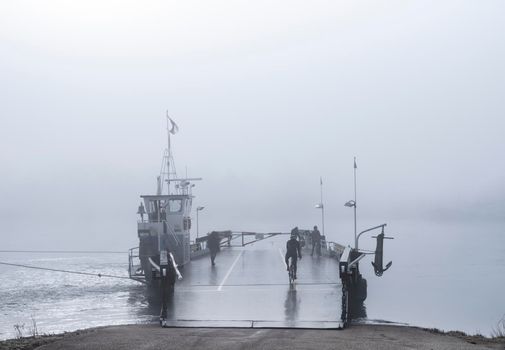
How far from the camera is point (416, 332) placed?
57.4 feet

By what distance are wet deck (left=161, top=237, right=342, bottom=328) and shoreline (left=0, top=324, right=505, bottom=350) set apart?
133 centimetres

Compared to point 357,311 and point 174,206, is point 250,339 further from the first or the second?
point 174,206

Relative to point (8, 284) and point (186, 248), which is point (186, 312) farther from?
point (8, 284)

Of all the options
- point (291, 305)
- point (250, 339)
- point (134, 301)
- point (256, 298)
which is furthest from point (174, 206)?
point (250, 339)

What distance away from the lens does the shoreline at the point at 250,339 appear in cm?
1441

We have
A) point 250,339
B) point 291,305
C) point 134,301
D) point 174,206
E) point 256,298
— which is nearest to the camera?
point 250,339

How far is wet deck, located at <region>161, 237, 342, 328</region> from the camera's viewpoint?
19.2 metres

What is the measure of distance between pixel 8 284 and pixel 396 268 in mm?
53153

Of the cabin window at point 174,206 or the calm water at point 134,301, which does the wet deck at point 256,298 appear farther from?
the cabin window at point 174,206

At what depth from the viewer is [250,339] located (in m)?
15.3

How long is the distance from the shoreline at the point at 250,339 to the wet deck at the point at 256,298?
1.33 metres

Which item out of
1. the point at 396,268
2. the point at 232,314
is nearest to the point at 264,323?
the point at 232,314

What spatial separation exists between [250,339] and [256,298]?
9313 millimetres

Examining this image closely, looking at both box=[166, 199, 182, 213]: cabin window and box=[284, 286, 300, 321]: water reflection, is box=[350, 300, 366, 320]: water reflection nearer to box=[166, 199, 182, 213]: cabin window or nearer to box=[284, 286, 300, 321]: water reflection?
box=[284, 286, 300, 321]: water reflection
